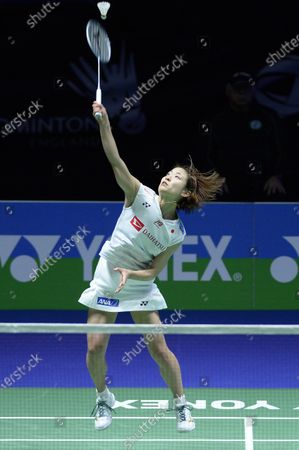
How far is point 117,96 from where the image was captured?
46.7 feet

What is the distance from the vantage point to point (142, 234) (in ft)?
27.3

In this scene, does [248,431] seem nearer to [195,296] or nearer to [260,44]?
[195,296]

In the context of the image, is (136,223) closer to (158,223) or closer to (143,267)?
(158,223)

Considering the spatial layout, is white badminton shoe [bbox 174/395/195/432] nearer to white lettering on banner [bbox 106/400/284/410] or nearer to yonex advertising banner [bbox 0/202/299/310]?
white lettering on banner [bbox 106/400/284/410]

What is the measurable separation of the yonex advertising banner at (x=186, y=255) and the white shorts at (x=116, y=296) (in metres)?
3.98

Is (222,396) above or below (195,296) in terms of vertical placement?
below

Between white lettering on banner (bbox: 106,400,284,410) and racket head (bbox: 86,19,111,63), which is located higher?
racket head (bbox: 86,19,111,63)

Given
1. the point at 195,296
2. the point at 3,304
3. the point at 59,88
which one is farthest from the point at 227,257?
the point at 59,88

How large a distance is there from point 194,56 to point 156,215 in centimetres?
643

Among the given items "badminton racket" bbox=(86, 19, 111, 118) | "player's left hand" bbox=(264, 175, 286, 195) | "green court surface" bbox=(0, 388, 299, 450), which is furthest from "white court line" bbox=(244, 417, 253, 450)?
"player's left hand" bbox=(264, 175, 286, 195)

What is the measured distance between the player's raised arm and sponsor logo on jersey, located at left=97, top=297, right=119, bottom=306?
650 mm

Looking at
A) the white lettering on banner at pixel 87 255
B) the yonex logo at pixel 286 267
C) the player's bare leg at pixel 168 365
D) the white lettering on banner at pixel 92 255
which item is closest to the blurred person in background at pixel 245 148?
the yonex logo at pixel 286 267

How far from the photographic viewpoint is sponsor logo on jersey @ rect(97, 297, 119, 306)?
27.4 ft

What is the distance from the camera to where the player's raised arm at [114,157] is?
7.85 metres
